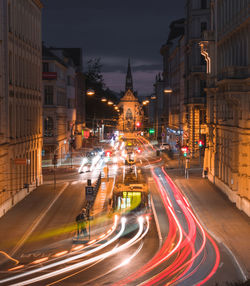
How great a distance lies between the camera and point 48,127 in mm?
57594

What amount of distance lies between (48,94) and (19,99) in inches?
872

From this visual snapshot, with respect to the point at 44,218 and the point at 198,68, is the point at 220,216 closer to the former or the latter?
the point at 44,218

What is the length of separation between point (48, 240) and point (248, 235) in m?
9.78

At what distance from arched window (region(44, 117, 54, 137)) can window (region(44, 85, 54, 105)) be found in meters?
1.84

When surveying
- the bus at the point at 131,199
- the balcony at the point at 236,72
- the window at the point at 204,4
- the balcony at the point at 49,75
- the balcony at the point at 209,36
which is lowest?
the bus at the point at 131,199

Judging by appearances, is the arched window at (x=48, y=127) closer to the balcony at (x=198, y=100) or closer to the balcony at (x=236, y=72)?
the balcony at (x=198, y=100)

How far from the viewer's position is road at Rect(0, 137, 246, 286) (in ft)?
58.7

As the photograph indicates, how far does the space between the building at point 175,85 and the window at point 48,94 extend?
16928 millimetres

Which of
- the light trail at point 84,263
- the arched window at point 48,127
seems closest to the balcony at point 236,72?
the light trail at point 84,263

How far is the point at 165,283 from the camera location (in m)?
17.2

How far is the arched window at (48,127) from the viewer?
57384 mm

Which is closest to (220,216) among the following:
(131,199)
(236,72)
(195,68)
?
(131,199)

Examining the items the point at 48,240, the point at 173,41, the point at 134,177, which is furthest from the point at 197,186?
the point at 173,41

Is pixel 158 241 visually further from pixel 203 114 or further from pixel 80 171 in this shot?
pixel 203 114
